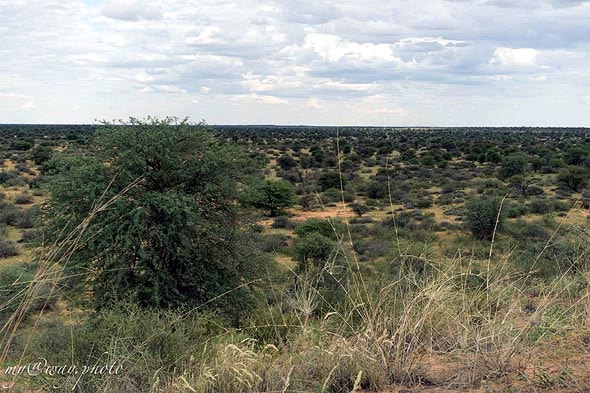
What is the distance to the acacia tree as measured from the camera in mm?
11023

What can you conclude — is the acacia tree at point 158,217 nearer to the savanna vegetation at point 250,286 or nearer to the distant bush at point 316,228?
the savanna vegetation at point 250,286

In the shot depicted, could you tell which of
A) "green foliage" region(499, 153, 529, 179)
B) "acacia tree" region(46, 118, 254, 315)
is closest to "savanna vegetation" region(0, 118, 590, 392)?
"acacia tree" region(46, 118, 254, 315)

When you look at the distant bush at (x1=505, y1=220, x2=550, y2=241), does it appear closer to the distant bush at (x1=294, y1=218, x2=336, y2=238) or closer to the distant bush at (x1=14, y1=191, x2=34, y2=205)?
the distant bush at (x1=294, y1=218, x2=336, y2=238)

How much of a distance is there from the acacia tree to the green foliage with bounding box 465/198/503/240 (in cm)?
1370

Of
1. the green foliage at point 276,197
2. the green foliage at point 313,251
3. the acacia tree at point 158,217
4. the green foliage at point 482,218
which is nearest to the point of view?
the acacia tree at point 158,217

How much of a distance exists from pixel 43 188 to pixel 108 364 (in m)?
8.85

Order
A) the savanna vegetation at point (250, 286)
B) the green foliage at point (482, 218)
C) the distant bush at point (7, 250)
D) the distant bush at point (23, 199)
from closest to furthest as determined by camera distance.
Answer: the savanna vegetation at point (250, 286) < the distant bush at point (7, 250) < the green foliage at point (482, 218) < the distant bush at point (23, 199)

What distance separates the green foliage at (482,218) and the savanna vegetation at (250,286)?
0.23 feet

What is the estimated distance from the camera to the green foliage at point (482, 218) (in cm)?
2384

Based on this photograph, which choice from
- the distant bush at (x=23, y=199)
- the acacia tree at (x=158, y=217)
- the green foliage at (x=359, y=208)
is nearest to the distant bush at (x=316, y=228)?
the green foliage at (x=359, y=208)

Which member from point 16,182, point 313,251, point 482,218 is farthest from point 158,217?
point 16,182

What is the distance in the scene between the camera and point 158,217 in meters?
11.7

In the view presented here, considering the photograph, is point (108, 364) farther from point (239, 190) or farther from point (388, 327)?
point (239, 190)

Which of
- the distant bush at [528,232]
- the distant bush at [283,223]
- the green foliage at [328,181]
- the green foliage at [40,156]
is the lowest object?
the distant bush at [283,223]
